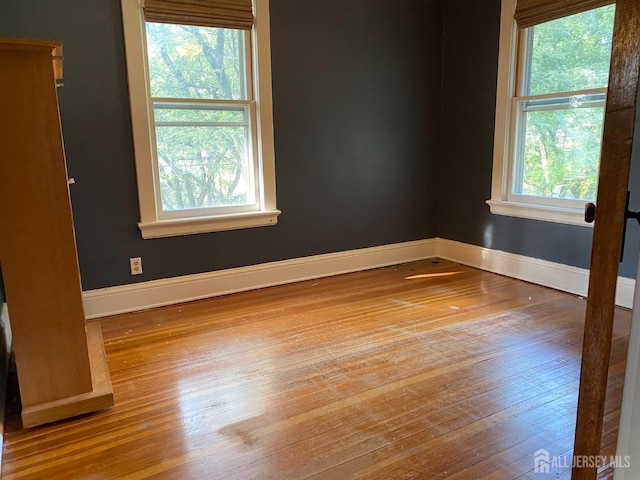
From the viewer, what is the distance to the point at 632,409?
2.80 feet

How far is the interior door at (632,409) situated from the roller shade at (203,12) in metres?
3.07

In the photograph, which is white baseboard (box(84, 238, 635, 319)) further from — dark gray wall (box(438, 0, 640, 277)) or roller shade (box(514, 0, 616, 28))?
roller shade (box(514, 0, 616, 28))

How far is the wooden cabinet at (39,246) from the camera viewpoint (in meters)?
1.71

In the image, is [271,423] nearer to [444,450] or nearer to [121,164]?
[444,450]

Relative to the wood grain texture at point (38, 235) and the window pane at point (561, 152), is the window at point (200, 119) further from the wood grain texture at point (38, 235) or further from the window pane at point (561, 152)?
the window pane at point (561, 152)

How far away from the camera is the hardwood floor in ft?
5.46

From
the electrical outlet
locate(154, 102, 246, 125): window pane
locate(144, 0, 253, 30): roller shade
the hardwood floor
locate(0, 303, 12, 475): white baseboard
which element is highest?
locate(144, 0, 253, 30): roller shade

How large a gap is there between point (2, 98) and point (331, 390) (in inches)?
70.0

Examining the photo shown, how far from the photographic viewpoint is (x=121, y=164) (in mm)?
3053

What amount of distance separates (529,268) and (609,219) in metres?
3.02

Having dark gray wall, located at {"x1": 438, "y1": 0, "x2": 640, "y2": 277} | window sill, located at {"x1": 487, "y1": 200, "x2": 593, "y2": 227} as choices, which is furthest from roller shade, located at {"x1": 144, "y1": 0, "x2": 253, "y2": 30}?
window sill, located at {"x1": 487, "y1": 200, "x2": 593, "y2": 227}

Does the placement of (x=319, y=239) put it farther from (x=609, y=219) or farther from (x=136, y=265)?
(x=609, y=219)

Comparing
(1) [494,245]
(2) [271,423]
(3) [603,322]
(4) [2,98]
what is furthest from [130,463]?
(1) [494,245]

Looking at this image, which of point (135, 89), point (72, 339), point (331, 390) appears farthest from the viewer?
point (135, 89)
